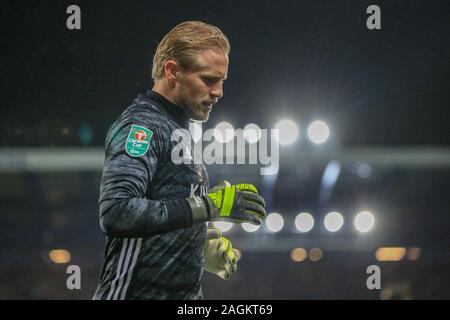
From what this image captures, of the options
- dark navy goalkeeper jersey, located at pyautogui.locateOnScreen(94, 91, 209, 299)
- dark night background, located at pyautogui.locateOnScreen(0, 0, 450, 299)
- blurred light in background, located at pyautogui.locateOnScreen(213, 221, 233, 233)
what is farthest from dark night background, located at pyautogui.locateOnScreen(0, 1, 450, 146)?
blurred light in background, located at pyautogui.locateOnScreen(213, 221, 233, 233)

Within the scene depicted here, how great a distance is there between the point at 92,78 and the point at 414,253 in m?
11.1

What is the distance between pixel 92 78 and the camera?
7.52 metres

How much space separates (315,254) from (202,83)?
1269 centimetres

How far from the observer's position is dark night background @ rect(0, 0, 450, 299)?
6059 millimetres

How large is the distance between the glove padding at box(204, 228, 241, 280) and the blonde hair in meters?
0.92

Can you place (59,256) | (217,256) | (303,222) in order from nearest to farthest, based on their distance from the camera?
(217,256)
(59,256)
(303,222)

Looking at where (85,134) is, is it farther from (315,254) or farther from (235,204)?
(235,204)

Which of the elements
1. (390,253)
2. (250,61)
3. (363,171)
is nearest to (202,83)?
(250,61)

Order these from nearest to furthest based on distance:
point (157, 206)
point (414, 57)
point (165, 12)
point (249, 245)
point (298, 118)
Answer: point (157, 206)
point (165, 12)
point (414, 57)
point (298, 118)
point (249, 245)

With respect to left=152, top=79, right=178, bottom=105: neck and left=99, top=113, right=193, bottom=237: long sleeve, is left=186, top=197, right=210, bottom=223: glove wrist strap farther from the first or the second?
left=152, top=79, right=178, bottom=105: neck

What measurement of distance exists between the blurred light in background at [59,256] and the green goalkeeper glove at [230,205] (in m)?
12.0

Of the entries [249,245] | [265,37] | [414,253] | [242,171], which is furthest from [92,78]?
[414,253]

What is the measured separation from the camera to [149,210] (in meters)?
2.31
